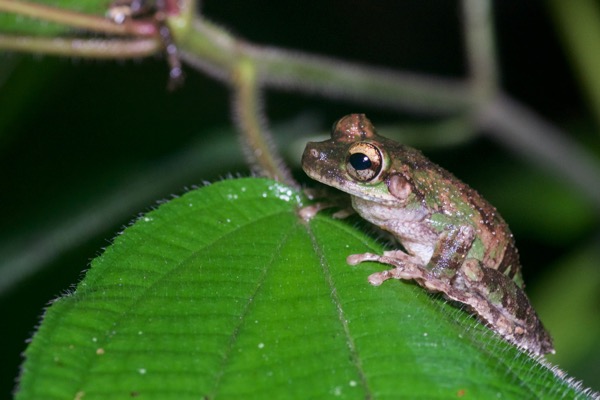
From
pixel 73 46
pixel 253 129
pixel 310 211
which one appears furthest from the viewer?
pixel 253 129

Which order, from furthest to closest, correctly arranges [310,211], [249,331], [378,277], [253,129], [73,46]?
[253,129] < [73,46] < [310,211] < [378,277] < [249,331]

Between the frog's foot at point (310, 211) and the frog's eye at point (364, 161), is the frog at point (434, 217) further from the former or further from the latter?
the frog's foot at point (310, 211)

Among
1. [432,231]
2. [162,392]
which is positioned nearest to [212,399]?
[162,392]

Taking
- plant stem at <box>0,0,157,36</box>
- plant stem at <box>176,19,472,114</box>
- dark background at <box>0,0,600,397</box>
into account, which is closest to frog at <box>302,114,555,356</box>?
plant stem at <box>176,19,472,114</box>

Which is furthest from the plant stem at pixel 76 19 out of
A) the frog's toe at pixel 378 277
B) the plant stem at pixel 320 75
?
the frog's toe at pixel 378 277

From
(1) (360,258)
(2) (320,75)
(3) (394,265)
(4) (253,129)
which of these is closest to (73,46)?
(4) (253,129)

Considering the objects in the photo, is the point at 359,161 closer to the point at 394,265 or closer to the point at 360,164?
the point at 360,164

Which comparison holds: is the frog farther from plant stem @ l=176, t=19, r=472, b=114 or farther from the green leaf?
plant stem @ l=176, t=19, r=472, b=114
